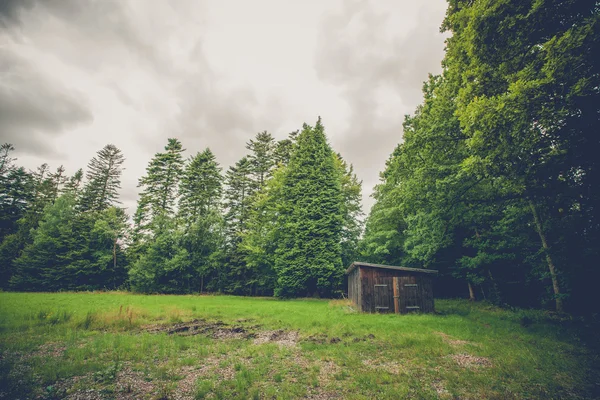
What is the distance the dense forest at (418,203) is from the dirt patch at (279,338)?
1009cm

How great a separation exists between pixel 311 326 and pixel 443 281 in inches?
874

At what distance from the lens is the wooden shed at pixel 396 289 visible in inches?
673

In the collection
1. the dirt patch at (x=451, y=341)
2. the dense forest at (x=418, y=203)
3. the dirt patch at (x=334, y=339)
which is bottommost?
the dirt patch at (x=334, y=339)

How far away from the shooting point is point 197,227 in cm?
3344

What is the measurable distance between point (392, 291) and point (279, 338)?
10241 mm

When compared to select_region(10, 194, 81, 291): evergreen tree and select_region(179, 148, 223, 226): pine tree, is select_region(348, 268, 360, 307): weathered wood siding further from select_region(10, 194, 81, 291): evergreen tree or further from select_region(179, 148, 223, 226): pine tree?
select_region(10, 194, 81, 291): evergreen tree

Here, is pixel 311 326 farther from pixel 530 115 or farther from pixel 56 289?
pixel 56 289

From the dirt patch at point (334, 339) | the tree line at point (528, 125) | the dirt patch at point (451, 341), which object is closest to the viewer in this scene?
the tree line at point (528, 125)

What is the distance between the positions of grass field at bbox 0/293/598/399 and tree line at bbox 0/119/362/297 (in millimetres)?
16774

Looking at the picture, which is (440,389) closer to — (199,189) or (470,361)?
(470,361)

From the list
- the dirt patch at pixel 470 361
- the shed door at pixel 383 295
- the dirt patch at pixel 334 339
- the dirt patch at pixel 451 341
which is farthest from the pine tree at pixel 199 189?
the dirt patch at pixel 470 361

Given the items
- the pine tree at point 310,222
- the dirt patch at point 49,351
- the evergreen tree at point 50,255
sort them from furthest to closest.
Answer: the evergreen tree at point 50,255, the pine tree at point 310,222, the dirt patch at point 49,351

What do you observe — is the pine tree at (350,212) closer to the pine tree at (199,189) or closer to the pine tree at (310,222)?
the pine tree at (310,222)

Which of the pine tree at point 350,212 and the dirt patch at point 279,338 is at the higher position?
the pine tree at point 350,212
